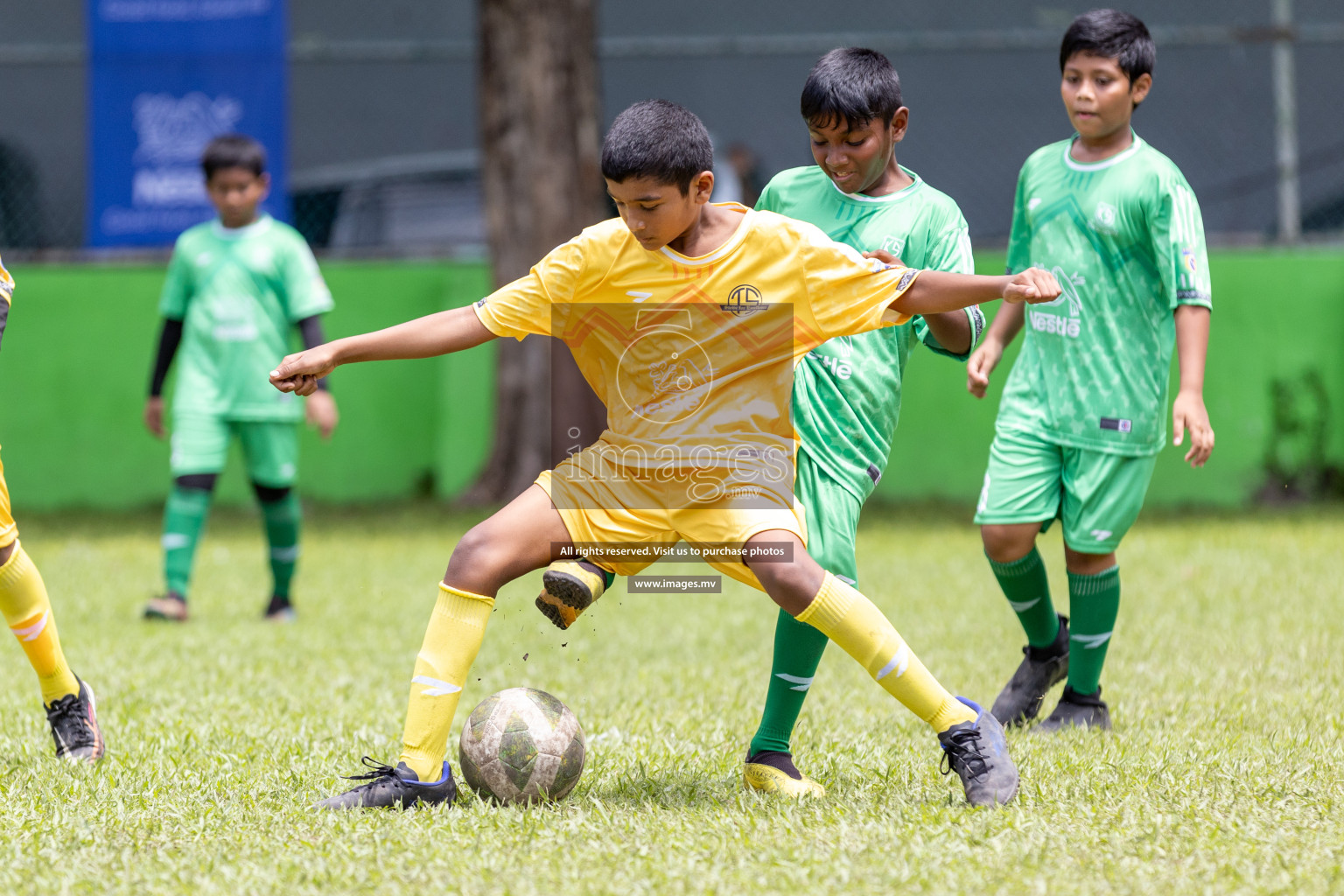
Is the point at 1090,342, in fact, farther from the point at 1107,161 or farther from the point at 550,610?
the point at 550,610

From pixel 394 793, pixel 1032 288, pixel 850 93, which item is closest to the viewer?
pixel 1032 288

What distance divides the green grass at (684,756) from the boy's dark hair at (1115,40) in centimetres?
194

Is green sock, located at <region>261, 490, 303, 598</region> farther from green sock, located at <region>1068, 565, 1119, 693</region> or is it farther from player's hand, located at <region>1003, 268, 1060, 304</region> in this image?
player's hand, located at <region>1003, 268, 1060, 304</region>

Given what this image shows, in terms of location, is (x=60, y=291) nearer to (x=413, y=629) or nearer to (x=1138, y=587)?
(x=413, y=629)

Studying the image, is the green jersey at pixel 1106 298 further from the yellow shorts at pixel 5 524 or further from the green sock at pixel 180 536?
the green sock at pixel 180 536

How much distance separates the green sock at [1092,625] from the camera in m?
4.50

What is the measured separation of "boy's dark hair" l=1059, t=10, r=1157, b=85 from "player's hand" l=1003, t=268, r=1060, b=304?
130 centimetres

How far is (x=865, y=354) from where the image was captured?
378cm

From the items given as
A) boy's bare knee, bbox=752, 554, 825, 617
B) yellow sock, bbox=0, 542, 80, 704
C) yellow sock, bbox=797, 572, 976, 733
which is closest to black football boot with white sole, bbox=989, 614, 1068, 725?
yellow sock, bbox=797, 572, 976, 733

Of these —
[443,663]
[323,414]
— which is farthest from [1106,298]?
[323,414]

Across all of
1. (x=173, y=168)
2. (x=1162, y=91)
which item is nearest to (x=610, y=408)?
(x=173, y=168)

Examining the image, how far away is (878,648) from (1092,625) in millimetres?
1333

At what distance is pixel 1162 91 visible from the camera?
451 inches

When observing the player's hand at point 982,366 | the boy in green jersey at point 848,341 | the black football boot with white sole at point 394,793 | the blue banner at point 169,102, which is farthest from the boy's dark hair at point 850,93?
the blue banner at point 169,102
